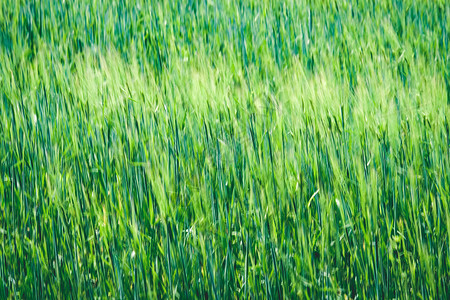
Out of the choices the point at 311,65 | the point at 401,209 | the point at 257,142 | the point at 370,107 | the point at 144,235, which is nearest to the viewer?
the point at 144,235

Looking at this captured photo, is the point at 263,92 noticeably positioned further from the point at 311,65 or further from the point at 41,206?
the point at 41,206

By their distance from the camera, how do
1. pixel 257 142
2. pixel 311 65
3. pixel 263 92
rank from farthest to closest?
pixel 311 65
pixel 263 92
pixel 257 142

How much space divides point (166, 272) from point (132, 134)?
512 mm

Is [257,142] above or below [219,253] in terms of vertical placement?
above

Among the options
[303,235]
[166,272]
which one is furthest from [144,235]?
[303,235]

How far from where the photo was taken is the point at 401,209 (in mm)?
1141

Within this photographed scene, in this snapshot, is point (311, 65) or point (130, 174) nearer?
point (130, 174)

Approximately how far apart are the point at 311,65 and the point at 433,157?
3.91 feet

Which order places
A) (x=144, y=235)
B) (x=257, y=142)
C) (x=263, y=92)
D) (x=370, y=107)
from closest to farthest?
(x=144, y=235), (x=257, y=142), (x=370, y=107), (x=263, y=92)

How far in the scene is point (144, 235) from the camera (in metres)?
1.02

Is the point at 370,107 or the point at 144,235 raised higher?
the point at 370,107

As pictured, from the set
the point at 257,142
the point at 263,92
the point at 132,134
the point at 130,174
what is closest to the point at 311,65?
the point at 263,92

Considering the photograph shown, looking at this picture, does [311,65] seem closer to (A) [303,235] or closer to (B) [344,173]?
(B) [344,173]

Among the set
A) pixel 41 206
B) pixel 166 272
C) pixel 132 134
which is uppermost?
pixel 132 134
